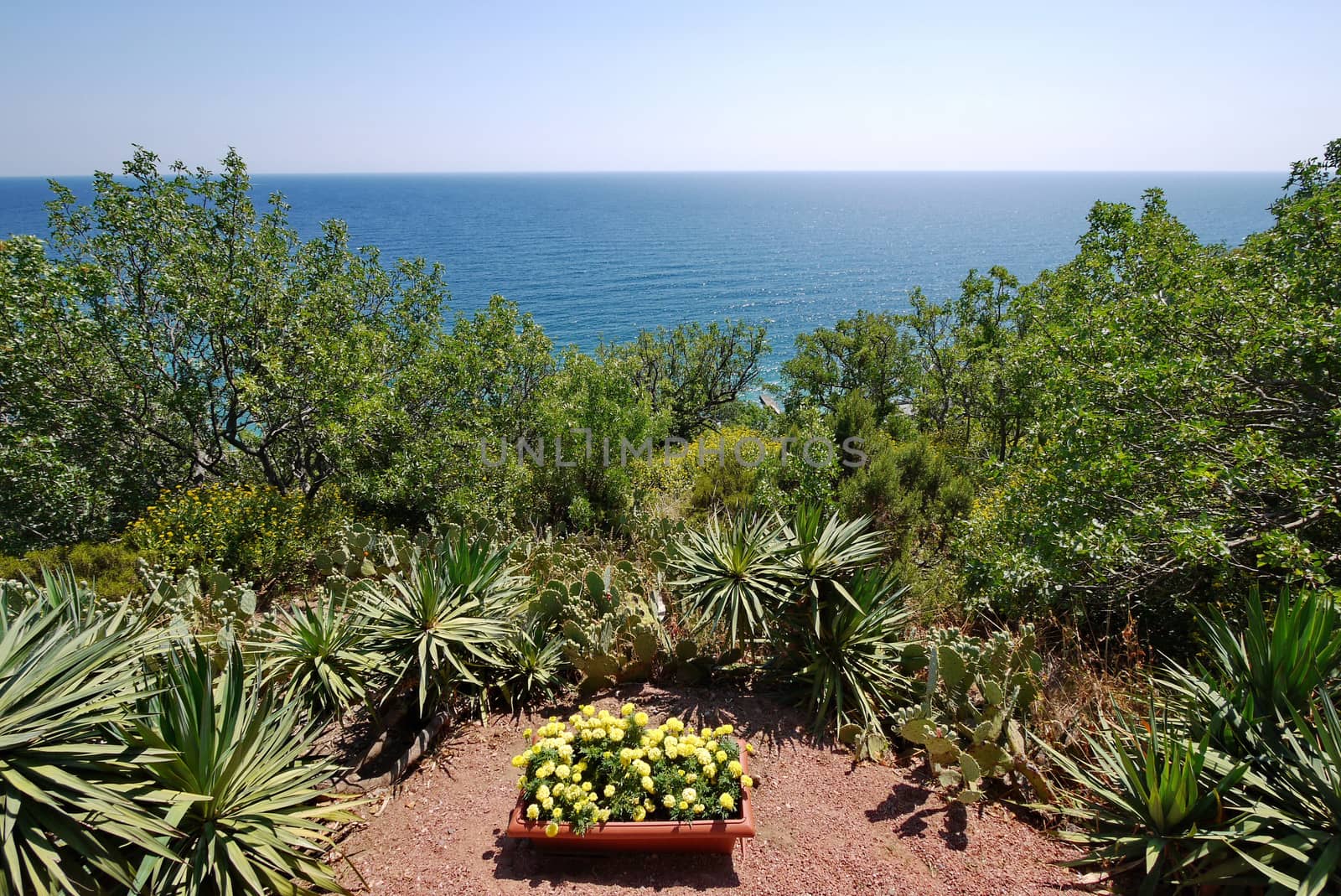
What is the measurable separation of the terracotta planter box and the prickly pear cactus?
53.1 inches

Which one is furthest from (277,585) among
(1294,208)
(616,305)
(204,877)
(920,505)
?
(616,305)

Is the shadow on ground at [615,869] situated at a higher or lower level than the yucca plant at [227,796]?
lower

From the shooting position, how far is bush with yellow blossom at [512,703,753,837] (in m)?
3.70

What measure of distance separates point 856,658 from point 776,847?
1.71 metres

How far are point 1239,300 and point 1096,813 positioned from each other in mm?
4921

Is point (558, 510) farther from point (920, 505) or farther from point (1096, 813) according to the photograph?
point (1096, 813)

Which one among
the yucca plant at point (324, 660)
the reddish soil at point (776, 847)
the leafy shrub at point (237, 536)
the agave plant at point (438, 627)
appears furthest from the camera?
the leafy shrub at point (237, 536)

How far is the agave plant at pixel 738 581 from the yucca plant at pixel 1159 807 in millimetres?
2195

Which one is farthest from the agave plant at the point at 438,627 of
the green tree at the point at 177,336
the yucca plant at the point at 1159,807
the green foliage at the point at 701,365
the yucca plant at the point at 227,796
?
the green foliage at the point at 701,365

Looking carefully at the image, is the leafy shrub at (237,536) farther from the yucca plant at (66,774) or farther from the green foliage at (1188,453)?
the green foliage at (1188,453)

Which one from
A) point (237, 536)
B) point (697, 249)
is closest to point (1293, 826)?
point (237, 536)

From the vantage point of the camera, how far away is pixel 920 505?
912 cm

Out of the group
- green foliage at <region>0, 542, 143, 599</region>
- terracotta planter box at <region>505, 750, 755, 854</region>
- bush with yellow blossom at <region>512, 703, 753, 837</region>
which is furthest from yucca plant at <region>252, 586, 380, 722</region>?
green foliage at <region>0, 542, 143, 599</region>

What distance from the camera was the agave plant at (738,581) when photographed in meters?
5.14
